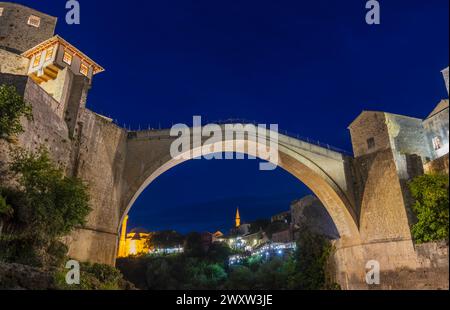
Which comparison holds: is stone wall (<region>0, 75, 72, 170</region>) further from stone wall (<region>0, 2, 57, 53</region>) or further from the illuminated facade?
the illuminated facade

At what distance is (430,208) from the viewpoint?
16.8 m

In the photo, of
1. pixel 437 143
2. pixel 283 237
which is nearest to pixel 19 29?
pixel 437 143

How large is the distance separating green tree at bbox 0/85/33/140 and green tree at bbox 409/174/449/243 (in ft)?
58.7

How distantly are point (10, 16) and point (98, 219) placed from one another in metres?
17.1

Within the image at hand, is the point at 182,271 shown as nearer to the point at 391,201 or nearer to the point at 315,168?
the point at 315,168

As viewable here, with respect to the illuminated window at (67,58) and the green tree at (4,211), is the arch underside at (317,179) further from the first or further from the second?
the green tree at (4,211)

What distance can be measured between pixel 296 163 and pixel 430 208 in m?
7.59

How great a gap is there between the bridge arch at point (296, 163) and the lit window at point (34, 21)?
12.7 metres

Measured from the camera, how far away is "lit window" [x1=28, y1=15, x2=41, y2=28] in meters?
23.4

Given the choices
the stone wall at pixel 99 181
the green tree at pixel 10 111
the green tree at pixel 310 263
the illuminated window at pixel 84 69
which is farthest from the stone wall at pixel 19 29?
the green tree at pixel 310 263

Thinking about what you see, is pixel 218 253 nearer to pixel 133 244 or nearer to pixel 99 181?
pixel 133 244

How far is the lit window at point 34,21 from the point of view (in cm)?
2344

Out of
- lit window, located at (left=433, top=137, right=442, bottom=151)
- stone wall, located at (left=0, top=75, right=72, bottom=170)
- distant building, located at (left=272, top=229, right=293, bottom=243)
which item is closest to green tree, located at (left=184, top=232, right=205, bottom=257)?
distant building, located at (left=272, top=229, right=293, bottom=243)

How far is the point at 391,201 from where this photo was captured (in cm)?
1931
